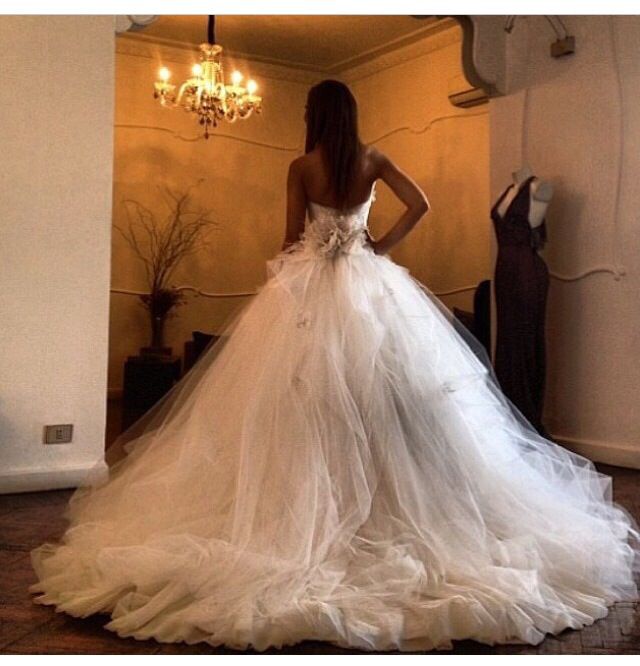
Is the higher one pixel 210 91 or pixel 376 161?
A: pixel 210 91

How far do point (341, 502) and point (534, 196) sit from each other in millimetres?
2921

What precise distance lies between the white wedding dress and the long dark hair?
111 mm

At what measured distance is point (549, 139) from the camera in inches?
196

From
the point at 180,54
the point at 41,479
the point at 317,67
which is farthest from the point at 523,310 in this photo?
the point at 180,54

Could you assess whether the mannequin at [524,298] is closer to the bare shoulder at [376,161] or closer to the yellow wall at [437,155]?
the yellow wall at [437,155]

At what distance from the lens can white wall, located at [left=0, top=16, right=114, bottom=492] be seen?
143 inches

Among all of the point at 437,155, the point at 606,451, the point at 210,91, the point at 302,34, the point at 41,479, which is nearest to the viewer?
the point at 41,479

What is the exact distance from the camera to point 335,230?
2730 millimetres

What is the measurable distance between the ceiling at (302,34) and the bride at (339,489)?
4012 millimetres

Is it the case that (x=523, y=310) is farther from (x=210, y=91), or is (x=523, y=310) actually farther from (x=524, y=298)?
(x=210, y=91)

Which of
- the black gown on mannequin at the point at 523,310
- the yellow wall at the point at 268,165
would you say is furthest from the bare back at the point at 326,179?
the yellow wall at the point at 268,165

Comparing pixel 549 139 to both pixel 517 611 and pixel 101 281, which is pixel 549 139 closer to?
pixel 101 281

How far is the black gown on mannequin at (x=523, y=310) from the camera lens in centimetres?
466

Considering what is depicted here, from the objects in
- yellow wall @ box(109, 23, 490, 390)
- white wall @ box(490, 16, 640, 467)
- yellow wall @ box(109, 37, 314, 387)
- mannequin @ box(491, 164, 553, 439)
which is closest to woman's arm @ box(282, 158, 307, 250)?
mannequin @ box(491, 164, 553, 439)
